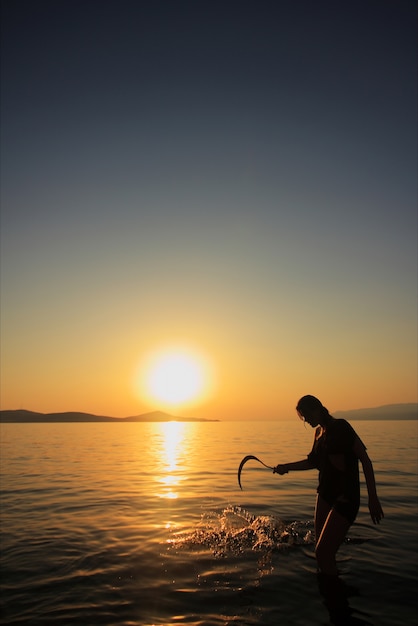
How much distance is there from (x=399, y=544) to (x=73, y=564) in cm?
793

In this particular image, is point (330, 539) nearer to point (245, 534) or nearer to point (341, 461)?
point (341, 461)

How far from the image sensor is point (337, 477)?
6734 mm

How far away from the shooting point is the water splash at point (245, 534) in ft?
33.4

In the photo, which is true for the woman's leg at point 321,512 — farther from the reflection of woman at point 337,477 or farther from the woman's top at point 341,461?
the woman's top at point 341,461

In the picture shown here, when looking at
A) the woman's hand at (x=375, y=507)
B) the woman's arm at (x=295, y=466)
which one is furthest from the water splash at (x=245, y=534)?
the woman's hand at (x=375, y=507)

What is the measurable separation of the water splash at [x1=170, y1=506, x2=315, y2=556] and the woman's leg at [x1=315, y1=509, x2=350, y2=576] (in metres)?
3.44

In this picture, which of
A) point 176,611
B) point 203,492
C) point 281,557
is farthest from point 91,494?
point 176,611

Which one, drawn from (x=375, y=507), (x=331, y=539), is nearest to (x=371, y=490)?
(x=375, y=507)

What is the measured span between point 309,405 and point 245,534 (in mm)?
6099

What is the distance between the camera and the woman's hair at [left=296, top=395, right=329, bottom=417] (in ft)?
22.4

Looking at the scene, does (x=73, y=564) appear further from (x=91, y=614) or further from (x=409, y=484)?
(x=409, y=484)

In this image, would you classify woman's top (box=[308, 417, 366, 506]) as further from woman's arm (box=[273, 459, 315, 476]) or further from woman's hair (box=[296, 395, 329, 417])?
woman's arm (box=[273, 459, 315, 476])

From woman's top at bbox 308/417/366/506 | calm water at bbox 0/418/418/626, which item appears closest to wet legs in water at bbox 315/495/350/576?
woman's top at bbox 308/417/366/506

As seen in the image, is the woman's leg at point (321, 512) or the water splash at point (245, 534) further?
the water splash at point (245, 534)
